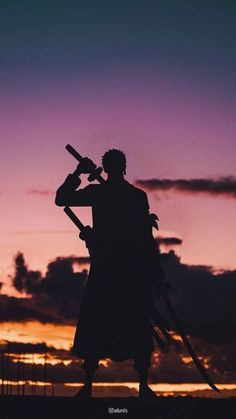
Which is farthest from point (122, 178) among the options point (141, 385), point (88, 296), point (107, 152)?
point (141, 385)

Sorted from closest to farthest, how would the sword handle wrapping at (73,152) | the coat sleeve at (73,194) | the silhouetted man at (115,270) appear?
the silhouetted man at (115,270) < the coat sleeve at (73,194) < the sword handle wrapping at (73,152)

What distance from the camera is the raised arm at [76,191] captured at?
39.8 ft

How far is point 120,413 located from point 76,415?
62 cm

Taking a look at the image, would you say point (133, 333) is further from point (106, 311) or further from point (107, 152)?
point (107, 152)

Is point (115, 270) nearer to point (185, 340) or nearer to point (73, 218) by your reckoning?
point (73, 218)

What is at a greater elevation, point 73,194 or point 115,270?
point 73,194

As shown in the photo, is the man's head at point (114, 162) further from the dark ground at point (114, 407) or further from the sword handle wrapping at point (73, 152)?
the dark ground at point (114, 407)

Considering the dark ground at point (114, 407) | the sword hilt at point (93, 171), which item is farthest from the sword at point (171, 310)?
the dark ground at point (114, 407)

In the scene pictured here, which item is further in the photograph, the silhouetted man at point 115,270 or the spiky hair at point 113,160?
the spiky hair at point 113,160

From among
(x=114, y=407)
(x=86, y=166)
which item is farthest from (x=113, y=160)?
(x=114, y=407)

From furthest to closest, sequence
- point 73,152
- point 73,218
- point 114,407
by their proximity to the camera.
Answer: point 73,152 → point 73,218 → point 114,407

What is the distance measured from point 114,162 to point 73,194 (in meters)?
0.87

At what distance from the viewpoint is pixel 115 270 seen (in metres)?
12.1

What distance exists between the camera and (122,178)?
1238cm
